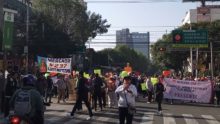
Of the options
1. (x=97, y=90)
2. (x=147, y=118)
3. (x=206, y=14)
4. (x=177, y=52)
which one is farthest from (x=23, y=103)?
(x=206, y=14)

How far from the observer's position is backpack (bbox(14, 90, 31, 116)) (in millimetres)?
9336

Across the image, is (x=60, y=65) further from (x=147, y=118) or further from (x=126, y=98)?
(x=126, y=98)

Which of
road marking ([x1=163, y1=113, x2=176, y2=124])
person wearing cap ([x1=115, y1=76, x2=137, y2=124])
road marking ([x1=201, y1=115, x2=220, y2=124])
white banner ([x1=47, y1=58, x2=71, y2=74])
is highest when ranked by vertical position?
white banner ([x1=47, y1=58, x2=71, y2=74])

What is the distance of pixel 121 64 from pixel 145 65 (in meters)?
31.7

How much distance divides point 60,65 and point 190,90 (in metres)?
7.87

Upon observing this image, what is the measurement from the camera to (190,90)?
3344 cm

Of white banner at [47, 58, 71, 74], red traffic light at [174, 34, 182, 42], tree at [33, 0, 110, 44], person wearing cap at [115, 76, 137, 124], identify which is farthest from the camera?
tree at [33, 0, 110, 44]

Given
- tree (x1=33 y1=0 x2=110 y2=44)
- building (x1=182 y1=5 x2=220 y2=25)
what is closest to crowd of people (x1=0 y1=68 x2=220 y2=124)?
tree (x1=33 y1=0 x2=110 y2=44)

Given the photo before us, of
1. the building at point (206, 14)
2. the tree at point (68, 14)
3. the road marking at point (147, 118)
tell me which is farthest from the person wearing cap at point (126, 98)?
the building at point (206, 14)

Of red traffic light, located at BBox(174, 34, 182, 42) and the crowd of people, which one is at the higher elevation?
red traffic light, located at BBox(174, 34, 182, 42)

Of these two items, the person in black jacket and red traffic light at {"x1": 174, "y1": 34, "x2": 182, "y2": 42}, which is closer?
the person in black jacket

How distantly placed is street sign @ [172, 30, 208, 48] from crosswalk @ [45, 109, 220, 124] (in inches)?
1003

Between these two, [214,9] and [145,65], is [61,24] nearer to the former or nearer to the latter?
[214,9]

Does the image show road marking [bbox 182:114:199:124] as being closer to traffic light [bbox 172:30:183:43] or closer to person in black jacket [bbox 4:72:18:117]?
person in black jacket [bbox 4:72:18:117]
